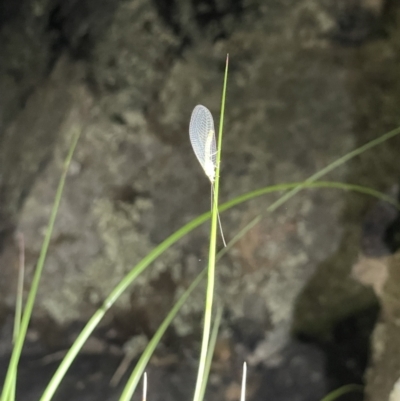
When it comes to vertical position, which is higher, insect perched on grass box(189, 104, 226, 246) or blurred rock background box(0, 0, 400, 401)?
insect perched on grass box(189, 104, 226, 246)

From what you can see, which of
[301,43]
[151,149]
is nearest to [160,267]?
[151,149]

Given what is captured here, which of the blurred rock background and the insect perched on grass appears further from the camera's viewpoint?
the blurred rock background

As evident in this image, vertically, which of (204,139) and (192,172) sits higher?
(204,139)

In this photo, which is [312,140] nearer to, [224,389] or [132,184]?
[132,184]

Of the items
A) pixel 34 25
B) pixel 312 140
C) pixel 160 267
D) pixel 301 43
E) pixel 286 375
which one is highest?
pixel 34 25

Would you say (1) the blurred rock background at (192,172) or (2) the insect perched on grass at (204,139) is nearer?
(2) the insect perched on grass at (204,139)

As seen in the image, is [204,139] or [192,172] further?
[192,172]

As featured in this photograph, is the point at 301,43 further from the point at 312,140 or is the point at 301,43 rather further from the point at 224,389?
the point at 224,389

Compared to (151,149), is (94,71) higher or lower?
higher
